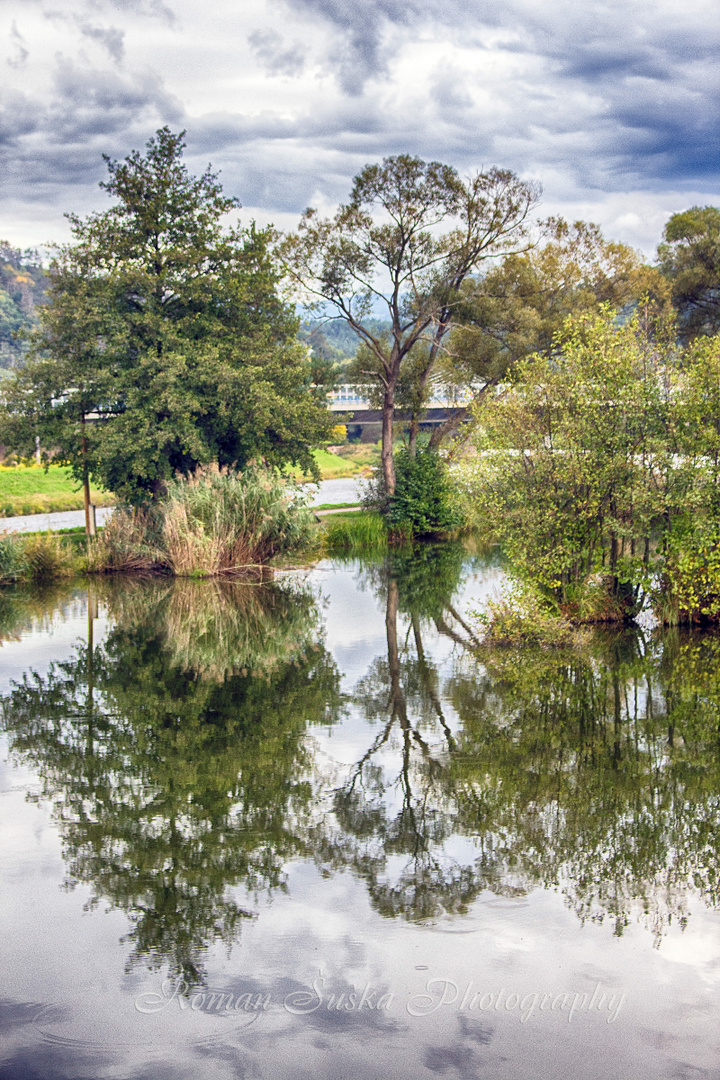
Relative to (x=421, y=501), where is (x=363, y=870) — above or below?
below

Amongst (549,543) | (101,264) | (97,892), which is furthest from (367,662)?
(101,264)

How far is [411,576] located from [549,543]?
26.5 feet

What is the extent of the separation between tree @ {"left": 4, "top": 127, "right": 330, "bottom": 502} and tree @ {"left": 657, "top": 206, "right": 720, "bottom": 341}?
2234cm

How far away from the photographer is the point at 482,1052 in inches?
201

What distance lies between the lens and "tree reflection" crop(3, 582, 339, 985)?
692 centimetres

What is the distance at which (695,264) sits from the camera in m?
42.8

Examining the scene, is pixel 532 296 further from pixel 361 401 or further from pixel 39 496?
pixel 361 401

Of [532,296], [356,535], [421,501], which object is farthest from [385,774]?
[532,296]

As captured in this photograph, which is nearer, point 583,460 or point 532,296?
point 583,460

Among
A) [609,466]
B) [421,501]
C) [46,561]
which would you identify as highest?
[609,466]

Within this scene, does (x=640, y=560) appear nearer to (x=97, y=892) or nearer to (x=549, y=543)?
(x=549, y=543)

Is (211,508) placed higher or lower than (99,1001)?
higher

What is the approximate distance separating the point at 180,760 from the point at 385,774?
2.06 meters

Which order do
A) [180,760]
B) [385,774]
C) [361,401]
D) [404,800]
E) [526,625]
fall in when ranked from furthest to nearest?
1. [361,401]
2. [526,625]
3. [180,760]
4. [385,774]
5. [404,800]
